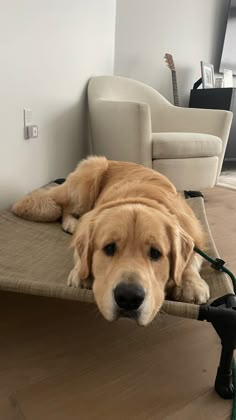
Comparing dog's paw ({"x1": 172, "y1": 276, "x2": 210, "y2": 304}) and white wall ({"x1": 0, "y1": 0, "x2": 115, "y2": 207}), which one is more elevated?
white wall ({"x1": 0, "y1": 0, "x2": 115, "y2": 207})

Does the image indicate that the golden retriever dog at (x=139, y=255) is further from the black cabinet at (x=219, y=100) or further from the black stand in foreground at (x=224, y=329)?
the black cabinet at (x=219, y=100)

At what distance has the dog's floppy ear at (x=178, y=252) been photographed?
46.2 inches

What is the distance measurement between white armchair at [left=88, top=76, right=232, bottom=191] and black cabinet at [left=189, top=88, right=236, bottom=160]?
4.27ft

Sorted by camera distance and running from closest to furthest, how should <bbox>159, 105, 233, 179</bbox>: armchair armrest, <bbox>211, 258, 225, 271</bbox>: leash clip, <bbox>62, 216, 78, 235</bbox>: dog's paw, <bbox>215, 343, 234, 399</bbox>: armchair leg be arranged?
<bbox>215, 343, 234, 399</bbox>: armchair leg < <bbox>211, 258, 225, 271</bbox>: leash clip < <bbox>62, 216, 78, 235</bbox>: dog's paw < <bbox>159, 105, 233, 179</bbox>: armchair armrest

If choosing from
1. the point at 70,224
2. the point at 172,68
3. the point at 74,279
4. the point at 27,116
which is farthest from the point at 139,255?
the point at 172,68

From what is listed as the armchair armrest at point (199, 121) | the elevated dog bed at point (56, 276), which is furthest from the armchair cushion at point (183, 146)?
the elevated dog bed at point (56, 276)

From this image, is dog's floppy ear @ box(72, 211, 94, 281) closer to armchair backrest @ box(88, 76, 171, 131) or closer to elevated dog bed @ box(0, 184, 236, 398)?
elevated dog bed @ box(0, 184, 236, 398)

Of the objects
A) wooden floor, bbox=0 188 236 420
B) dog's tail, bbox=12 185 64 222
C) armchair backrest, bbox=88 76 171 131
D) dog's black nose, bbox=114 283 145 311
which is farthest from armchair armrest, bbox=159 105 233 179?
dog's black nose, bbox=114 283 145 311

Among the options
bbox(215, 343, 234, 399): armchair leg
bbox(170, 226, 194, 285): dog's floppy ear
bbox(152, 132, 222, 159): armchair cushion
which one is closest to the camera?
bbox(215, 343, 234, 399): armchair leg

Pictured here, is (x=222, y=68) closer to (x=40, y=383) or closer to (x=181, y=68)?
(x=181, y=68)

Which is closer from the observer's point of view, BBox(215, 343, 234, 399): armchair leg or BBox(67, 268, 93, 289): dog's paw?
BBox(215, 343, 234, 399): armchair leg

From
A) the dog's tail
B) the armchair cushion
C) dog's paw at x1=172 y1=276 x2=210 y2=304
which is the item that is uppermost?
the armchair cushion

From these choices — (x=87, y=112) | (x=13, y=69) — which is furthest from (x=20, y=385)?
(x=87, y=112)

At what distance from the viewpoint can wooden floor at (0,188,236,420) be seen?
3.47 ft
